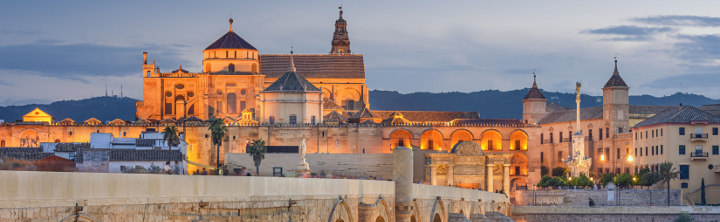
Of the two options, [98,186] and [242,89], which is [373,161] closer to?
[242,89]

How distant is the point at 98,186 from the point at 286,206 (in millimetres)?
7809

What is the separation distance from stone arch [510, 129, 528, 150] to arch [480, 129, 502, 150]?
113 cm

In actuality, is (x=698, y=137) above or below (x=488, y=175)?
above

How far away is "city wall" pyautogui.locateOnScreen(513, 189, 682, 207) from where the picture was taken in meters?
81.4

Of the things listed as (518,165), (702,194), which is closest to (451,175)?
(518,165)

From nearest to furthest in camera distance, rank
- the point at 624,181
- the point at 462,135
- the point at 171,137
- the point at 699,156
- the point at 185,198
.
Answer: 1. the point at 185,198
2. the point at 171,137
3. the point at 624,181
4. the point at 699,156
5. the point at 462,135

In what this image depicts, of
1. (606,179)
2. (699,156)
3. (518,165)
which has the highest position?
(699,156)

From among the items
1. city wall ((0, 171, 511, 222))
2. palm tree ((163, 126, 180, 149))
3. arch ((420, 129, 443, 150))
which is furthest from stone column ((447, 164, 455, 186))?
city wall ((0, 171, 511, 222))

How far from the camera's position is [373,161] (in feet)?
256

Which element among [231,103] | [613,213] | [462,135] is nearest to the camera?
[613,213]

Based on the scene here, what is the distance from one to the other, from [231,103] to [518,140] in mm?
24720

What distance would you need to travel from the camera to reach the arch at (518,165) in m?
96.2

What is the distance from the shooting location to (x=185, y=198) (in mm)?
17609

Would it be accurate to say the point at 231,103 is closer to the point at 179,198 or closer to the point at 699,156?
the point at 699,156
